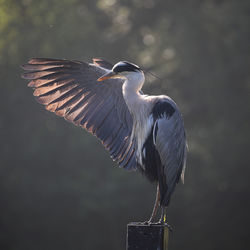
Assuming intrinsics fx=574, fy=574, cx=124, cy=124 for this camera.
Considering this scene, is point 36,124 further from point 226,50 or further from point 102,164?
point 226,50

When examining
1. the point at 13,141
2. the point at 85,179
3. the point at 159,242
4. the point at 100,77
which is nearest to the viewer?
the point at 159,242

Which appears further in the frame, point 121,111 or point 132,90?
point 121,111

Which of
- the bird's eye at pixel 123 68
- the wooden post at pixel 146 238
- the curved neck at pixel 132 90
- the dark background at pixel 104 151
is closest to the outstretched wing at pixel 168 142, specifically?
the curved neck at pixel 132 90

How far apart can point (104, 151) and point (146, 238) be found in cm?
1126

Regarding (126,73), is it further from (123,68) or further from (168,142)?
(168,142)

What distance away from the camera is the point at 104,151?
51.8ft

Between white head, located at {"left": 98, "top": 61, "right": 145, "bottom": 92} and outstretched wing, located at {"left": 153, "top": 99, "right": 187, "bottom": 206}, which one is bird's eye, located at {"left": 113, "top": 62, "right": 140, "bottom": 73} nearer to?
white head, located at {"left": 98, "top": 61, "right": 145, "bottom": 92}

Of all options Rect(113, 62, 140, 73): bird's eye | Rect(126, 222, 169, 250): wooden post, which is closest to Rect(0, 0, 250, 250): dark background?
Rect(113, 62, 140, 73): bird's eye

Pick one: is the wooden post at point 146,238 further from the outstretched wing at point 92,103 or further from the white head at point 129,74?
the white head at point 129,74

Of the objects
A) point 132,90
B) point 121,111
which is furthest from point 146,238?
point 121,111

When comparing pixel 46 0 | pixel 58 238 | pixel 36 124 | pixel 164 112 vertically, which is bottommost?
pixel 58 238

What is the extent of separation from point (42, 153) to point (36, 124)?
3.49 feet

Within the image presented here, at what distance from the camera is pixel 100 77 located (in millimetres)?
6145

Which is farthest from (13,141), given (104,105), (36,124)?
(104,105)
